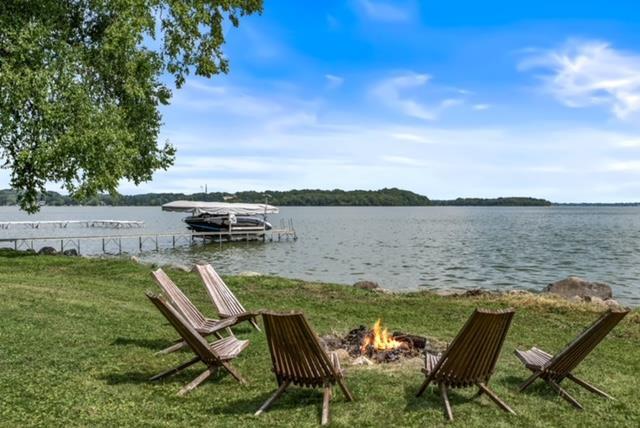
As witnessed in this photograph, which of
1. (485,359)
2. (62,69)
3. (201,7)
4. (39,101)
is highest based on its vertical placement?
(201,7)

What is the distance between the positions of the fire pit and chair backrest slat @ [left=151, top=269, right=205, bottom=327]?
2.16 metres

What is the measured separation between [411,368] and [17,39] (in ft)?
52.6

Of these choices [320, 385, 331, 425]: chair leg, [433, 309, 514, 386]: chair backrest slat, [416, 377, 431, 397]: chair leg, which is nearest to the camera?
[320, 385, 331, 425]: chair leg

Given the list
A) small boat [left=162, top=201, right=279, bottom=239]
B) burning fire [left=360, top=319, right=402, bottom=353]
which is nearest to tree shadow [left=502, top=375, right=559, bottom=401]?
burning fire [left=360, top=319, right=402, bottom=353]

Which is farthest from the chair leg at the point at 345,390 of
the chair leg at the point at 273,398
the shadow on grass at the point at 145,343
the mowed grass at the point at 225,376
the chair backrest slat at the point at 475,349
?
the shadow on grass at the point at 145,343

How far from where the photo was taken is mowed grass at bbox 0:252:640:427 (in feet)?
18.8

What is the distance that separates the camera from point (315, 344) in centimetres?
571

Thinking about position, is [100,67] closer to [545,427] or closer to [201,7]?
[201,7]

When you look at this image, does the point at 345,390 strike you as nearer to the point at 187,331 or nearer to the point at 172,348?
the point at 187,331

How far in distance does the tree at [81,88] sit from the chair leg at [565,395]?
1514 cm

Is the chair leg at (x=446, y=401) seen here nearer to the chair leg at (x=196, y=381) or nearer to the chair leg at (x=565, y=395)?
the chair leg at (x=565, y=395)

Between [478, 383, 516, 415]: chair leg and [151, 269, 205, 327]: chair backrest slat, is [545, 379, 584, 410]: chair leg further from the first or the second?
[151, 269, 205, 327]: chair backrest slat

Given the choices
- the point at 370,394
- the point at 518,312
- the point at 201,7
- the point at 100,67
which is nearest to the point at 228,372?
the point at 370,394

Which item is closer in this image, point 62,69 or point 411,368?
point 411,368
